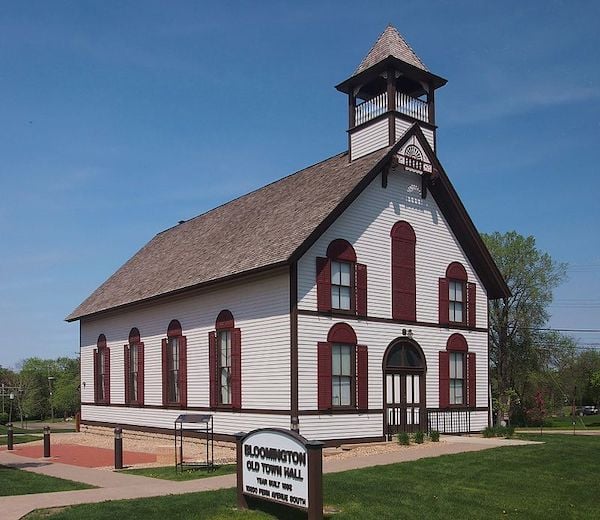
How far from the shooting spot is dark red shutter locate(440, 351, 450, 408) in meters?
27.3

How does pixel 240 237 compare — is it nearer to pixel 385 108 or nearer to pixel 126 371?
pixel 385 108

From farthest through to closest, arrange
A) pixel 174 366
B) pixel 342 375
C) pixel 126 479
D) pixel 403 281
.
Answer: pixel 174 366, pixel 403 281, pixel 342 375, pixel 126 479

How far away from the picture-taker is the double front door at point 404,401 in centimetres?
2548

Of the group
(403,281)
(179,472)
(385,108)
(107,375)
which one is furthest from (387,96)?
(107,375)

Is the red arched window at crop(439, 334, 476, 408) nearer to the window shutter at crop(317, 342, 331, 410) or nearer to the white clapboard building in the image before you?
the white clapboard building

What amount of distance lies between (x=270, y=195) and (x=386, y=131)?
21.3 ft

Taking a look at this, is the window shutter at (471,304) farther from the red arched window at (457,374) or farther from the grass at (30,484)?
the grass at (30,484)

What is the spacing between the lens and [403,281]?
2647 cm

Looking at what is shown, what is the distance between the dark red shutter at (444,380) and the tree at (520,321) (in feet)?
101

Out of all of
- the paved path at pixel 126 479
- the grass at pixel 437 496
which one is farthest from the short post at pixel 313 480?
the paved path at pixel 126 479

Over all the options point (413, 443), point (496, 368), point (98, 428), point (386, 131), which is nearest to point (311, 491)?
point (413, 443)

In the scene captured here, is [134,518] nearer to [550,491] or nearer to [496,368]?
[550,491]

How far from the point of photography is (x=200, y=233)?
34.6 m

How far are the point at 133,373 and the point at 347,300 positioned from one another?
41.7 ft
